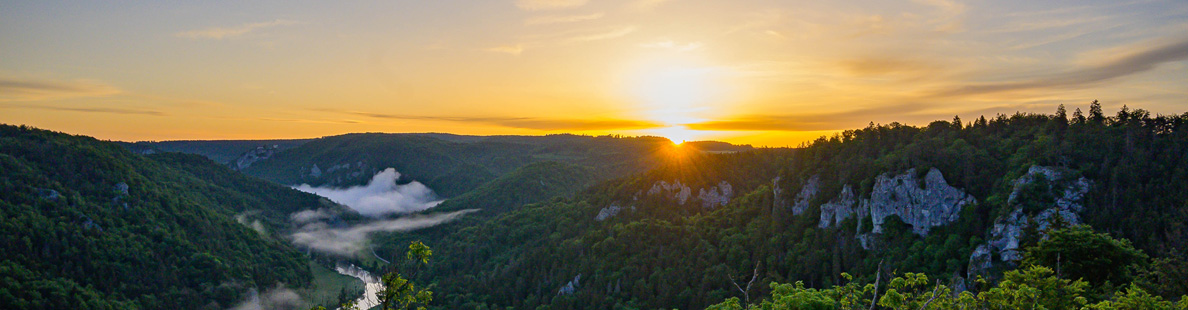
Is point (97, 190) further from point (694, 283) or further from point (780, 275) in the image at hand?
point (780, 275)

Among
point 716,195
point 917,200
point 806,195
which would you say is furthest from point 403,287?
point 716,195

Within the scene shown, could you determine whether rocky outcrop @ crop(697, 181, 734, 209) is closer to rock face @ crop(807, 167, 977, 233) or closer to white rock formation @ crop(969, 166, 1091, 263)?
rock face @ crop(807, 167, 977, 233)

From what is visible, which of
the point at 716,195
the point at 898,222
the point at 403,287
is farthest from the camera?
the point at 716,195

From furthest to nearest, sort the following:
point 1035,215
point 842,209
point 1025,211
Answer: point 842,209 < point 1025,211 < point 1035,215

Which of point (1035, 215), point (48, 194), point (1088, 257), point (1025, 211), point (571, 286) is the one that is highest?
point (1088, 257)

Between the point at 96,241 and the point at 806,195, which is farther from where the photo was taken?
the point at 96,241

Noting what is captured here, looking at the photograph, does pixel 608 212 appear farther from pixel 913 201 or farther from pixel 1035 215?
pixel 1035 215

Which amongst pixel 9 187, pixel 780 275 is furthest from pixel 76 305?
pixel 780 275

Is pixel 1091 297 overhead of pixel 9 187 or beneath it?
overhead
